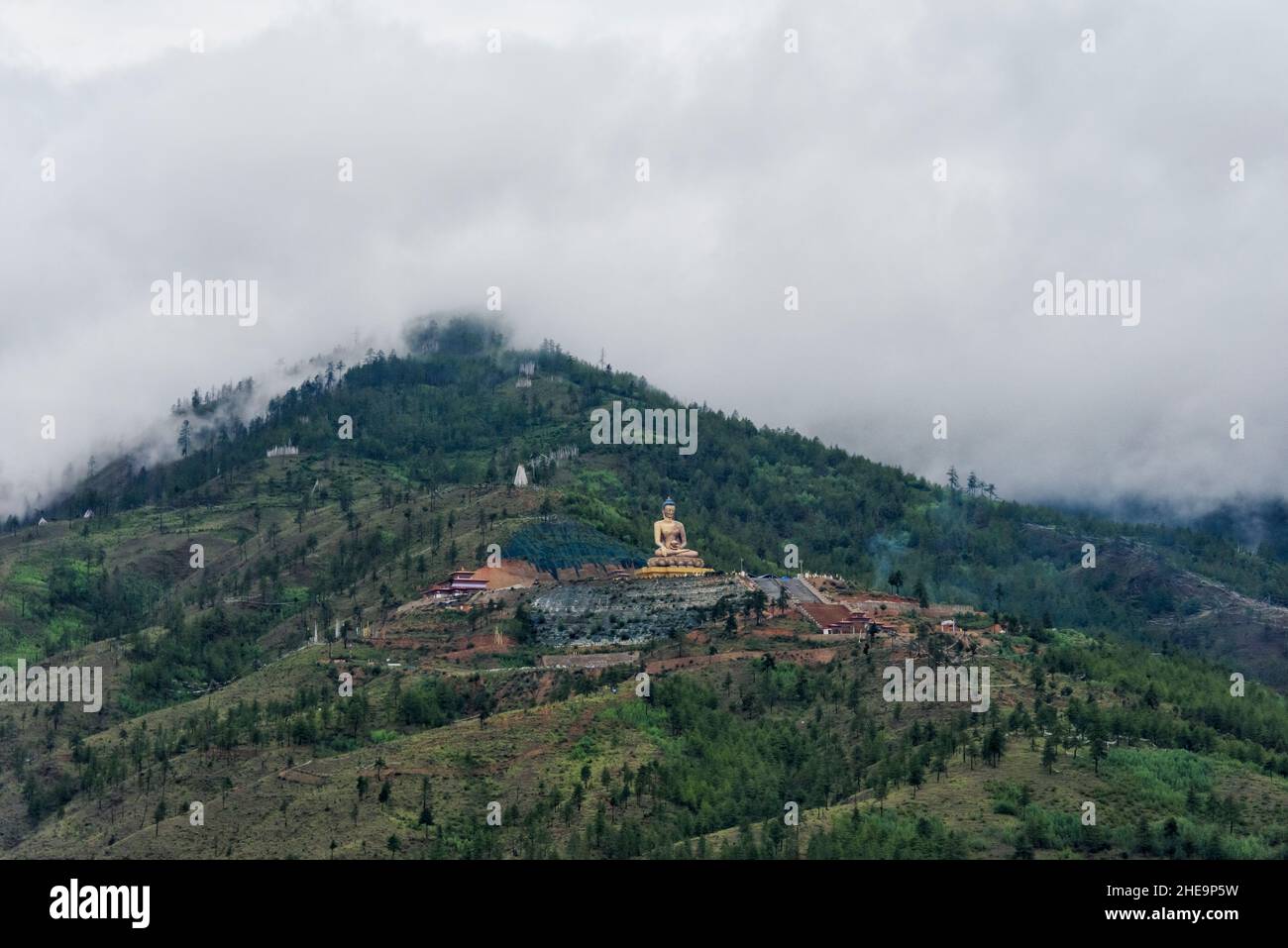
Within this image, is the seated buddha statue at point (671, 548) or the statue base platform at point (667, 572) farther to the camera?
the seated buddha statue at point (671, 548)

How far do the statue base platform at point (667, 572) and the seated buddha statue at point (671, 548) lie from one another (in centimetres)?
111

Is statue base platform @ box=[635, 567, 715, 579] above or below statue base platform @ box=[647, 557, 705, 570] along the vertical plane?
below

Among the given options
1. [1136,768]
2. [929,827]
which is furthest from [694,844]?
[1136,768]

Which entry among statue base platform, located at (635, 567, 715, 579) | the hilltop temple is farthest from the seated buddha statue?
statue base platform, located at (635, 567, 715, 579)

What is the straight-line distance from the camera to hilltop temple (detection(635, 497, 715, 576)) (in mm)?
187250

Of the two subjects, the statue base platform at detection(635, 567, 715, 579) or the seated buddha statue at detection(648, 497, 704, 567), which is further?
the seated buddha statue at detection(648, 497, 704, 567)

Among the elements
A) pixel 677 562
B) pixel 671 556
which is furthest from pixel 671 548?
pixel 677 562

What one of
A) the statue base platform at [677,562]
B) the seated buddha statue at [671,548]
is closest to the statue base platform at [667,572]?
the statue base platform at [677,562]

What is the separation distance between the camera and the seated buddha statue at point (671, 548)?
621ft

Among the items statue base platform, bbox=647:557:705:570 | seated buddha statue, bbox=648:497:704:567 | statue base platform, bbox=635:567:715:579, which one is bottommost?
statue base platform, bbox=635:567:715:579

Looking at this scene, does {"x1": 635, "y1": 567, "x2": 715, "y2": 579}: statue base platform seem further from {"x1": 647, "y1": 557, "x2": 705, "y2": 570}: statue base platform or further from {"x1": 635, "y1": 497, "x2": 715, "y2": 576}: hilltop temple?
{"x1": 647, "y1": 557, "x2": 705, "y2": 570}: statue base platform

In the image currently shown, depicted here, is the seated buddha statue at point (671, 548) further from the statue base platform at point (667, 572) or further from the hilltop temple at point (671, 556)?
the statue base platform at point (667, 572)
